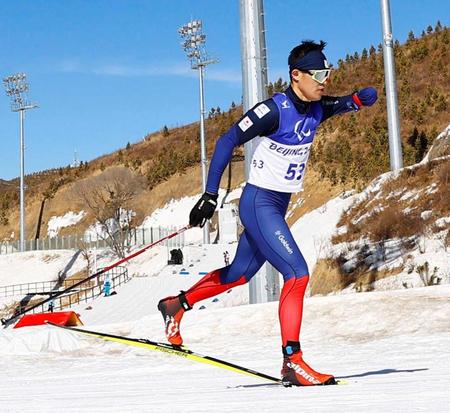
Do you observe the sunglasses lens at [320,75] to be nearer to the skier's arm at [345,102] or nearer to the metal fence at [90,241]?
the skier's arm at [345,102]

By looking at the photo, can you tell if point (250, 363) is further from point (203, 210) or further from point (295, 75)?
point (295, 75)

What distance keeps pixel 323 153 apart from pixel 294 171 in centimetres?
4667

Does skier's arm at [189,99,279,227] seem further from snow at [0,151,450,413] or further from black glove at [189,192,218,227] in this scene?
snow at [0,151,450,413]

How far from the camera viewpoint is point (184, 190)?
62.7m

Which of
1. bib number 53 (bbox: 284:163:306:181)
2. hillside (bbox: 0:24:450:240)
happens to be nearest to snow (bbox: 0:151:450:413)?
bib number 53 (bbox: 284:163:306:181)

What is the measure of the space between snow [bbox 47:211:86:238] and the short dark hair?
2530 inches

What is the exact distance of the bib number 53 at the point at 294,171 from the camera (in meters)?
5.09

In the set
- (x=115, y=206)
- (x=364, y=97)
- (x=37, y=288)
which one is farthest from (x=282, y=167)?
(x=115, y=206)

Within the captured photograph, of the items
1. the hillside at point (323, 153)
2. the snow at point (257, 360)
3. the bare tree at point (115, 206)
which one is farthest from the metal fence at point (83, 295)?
the snow at point (257, 360)

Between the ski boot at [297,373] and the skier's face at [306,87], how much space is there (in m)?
1.62

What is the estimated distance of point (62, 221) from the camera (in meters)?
70.0

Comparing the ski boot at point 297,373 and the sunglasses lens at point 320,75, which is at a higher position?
the sunglasses lens at point 320,75

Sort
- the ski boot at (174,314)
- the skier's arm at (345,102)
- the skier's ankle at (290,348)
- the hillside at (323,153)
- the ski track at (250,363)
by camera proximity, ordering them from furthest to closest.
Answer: the hillside at (323,153) < the ski boot at (174,314) < the skier's arm at (345,102) < the skier's ankle at (290,348) < the ski track at (250,363)

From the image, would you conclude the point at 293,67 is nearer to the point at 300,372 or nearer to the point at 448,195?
the point at 300,372
